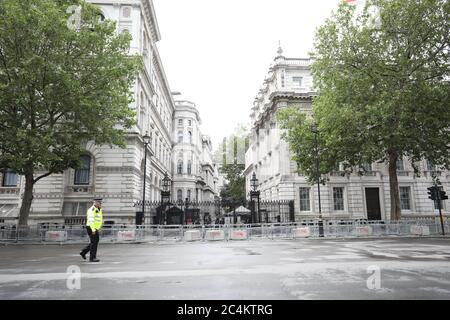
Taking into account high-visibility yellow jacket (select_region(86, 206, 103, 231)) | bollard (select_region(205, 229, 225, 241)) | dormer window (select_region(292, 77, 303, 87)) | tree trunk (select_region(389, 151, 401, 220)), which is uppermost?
dormer window (select_region(292, 77, 303, 87))

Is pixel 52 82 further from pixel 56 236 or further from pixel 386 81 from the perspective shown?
pixel 386 81

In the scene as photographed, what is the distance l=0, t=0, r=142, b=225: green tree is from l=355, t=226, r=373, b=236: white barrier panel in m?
→ 16.0

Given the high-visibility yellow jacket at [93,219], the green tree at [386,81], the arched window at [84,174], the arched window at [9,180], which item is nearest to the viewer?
the high-visibility yellow jacket at [93,219]

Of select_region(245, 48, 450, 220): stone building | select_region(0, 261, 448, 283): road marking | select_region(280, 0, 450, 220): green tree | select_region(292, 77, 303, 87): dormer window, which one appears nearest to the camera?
select_region(0, 261, 448, 283): road marking

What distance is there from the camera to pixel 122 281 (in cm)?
623

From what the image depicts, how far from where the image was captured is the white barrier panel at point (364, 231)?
68.0 ft

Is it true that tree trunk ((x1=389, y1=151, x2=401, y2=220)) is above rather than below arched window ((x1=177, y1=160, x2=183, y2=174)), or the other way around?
below

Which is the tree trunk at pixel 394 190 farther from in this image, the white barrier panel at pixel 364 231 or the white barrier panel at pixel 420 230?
the white barrier panel at pixel 364 231

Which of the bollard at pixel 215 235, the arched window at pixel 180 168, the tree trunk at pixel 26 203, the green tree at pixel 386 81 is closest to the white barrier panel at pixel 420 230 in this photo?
the green tree at pixel 386 81

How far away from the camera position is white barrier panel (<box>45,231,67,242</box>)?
18.0m

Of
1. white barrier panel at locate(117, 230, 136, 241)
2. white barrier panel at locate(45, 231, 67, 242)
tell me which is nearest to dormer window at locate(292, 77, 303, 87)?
white barrier panel at locate(117, 230, 136, 241)

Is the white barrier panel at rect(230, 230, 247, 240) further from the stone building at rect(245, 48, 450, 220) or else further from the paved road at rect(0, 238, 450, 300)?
the stone building at rect(245, 48, 450, 220)

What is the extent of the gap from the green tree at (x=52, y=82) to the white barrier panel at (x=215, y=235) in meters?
8.38
